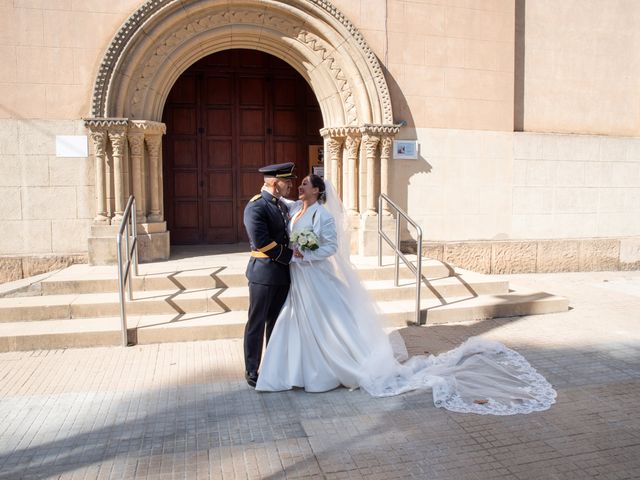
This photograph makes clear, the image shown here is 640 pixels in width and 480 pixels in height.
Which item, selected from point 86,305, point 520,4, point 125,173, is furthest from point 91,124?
point 520,4

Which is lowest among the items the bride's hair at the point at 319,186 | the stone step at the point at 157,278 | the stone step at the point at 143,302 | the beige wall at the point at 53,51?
the stone step at the point at 143,302

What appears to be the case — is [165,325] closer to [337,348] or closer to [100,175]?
[337,348]

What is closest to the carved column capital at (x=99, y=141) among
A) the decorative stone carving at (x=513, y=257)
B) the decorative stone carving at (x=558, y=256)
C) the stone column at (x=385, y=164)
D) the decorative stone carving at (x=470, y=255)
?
the stone column at (x=385, y=164)

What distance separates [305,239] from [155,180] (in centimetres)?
390

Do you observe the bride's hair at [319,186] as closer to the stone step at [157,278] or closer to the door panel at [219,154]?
the stone step at [157,278]

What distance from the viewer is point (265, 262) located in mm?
4250

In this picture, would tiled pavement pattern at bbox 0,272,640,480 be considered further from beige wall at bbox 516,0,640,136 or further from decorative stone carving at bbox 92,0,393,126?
beige wall at bbox 516,0,640,136

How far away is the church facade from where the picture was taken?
689 cm

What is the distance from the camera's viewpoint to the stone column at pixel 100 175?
6.88m

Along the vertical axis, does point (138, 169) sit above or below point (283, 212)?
above

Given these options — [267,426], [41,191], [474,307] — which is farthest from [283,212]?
[41,191]

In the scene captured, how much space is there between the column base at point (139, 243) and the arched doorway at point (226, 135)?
1603 mm

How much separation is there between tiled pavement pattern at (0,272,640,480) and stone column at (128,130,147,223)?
101 inches

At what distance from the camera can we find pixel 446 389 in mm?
3980
